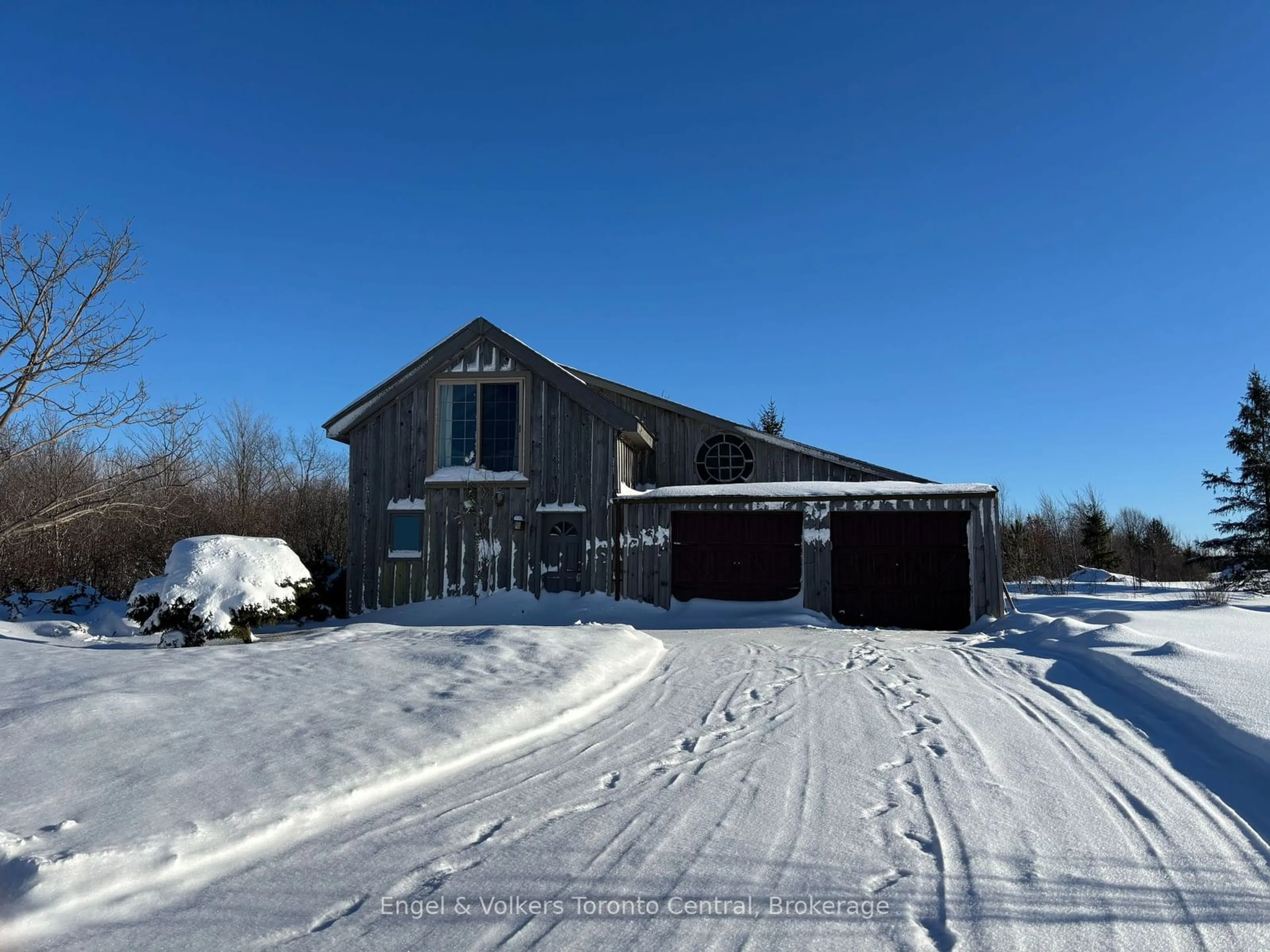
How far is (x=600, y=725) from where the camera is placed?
236 inches

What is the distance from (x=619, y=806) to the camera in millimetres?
4168

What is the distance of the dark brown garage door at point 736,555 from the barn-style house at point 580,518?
0.03m

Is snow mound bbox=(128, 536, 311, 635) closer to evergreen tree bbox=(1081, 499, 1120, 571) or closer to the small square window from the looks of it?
the small square window

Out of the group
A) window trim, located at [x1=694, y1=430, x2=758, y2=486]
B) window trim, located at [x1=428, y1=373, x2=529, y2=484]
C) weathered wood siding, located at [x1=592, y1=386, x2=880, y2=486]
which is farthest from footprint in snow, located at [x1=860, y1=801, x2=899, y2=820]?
window trim, located at [x1=694, y1=430, x2=758, y2=486]

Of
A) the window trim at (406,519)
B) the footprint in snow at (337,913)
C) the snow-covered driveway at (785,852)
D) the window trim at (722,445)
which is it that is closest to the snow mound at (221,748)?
the snow-covered driveway at (785,852)

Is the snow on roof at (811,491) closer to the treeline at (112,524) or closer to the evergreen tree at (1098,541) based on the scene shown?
the treeline at (112,524)

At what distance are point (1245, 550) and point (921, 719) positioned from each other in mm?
24666

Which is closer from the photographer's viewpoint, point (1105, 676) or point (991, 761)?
point (991, 761)

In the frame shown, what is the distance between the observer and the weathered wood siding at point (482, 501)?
591 inches

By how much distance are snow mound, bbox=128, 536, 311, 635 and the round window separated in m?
9.33

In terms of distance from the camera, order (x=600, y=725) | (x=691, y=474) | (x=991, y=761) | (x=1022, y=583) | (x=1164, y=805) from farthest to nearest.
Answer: (x=1022, y=583) → (x=691, y=474) → (x=600, y=725) → (x=991, y=761) → (x=1164, y=805)

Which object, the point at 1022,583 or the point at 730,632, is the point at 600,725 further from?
the point at 1022,583

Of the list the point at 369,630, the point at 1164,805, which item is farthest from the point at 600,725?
the point at 369,630

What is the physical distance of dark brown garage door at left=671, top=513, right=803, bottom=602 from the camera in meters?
14.9
